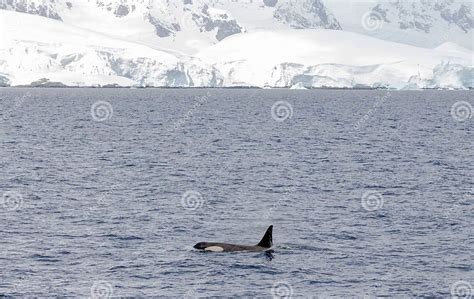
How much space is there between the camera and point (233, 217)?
4681cm

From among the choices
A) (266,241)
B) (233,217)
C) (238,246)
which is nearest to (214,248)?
(238,246)

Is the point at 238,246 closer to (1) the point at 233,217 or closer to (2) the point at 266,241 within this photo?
(2) the point at 266,241

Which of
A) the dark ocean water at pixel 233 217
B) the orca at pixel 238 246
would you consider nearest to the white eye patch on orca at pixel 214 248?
the orca at pixel 238 246

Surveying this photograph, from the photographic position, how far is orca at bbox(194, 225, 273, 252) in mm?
37938

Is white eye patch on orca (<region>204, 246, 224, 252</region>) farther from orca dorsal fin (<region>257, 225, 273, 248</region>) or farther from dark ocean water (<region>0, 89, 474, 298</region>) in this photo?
orca dorsal fin (<region>257, 225, 273, 248</region>)

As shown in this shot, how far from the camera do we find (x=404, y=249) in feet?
127

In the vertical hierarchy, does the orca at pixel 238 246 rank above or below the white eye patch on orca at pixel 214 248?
above

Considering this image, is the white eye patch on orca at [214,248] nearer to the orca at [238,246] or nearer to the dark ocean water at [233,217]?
the orca at [238,246]

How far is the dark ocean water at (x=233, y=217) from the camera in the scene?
33.0 m

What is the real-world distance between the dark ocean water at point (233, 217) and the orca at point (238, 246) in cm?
45

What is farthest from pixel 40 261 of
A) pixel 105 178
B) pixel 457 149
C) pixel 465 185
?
pixel 457 149

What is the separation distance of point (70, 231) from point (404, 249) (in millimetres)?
15938

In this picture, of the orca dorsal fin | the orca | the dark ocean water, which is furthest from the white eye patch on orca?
the orca dorsal fin

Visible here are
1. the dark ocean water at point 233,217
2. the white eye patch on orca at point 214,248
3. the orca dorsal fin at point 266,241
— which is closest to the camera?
the dark ocean water at point 233,217
